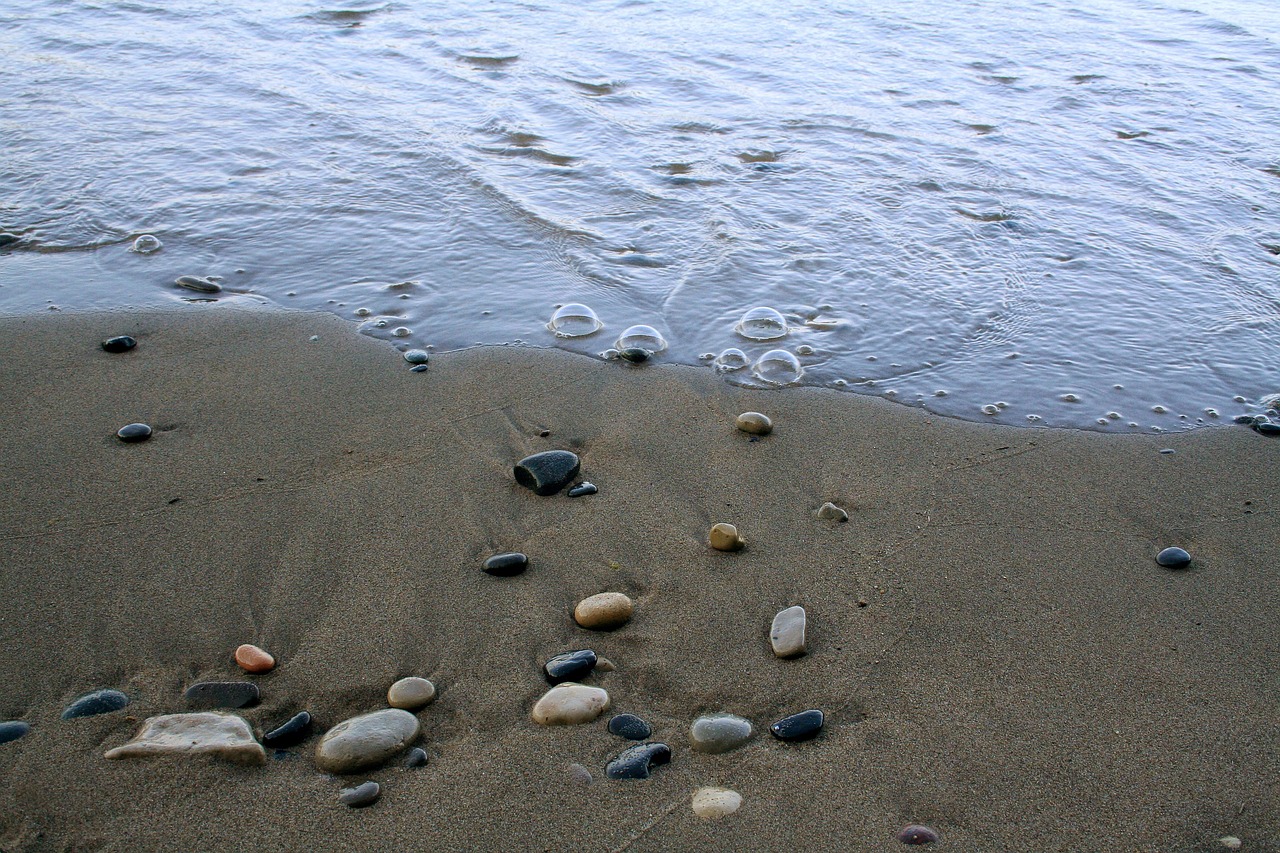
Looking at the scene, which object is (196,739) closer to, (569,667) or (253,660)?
(253,660)

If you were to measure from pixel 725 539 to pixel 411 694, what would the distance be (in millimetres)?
967

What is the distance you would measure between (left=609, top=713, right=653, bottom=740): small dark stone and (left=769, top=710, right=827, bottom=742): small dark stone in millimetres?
272

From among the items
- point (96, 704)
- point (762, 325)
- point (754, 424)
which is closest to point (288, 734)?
point (96, 704)

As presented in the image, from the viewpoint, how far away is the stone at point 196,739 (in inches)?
72.7

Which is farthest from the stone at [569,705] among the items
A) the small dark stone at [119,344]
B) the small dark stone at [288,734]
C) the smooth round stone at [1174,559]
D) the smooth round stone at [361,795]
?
the small dark stone at [119,344]

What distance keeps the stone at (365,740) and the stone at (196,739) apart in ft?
0.42

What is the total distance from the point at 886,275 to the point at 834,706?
9.25 ft

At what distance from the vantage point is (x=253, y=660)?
2.11 m

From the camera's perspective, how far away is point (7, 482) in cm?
272

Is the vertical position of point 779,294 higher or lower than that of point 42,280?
higher

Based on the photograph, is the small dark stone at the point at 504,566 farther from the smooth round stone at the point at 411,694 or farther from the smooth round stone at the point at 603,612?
the smooth round stone at the point at 411,694

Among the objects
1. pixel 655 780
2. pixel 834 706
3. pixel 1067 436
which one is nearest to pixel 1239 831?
pixel 834 706

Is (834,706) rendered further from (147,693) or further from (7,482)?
(7,482)

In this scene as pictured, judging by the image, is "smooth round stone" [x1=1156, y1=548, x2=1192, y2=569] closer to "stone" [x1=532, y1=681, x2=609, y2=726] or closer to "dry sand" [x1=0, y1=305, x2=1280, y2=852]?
"dry sand" [x1=0, y1=305, x2=1280, y2=852]
